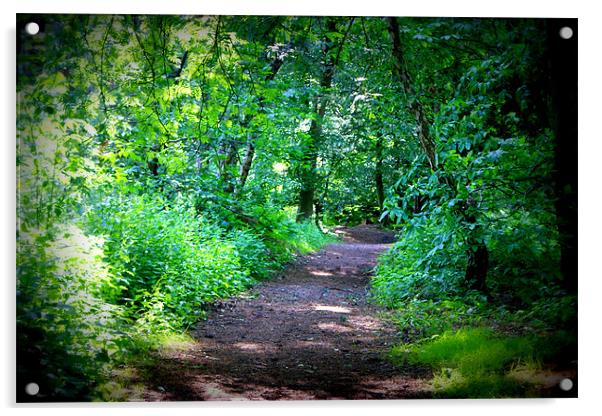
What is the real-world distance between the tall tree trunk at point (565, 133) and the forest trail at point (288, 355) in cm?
128

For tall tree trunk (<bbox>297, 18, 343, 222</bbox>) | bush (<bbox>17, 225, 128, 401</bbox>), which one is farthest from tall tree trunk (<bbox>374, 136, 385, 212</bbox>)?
bush (<bbox>17, 225, 128, 401</bbox>)

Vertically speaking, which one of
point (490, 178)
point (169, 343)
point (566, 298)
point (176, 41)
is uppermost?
point (176, 41)

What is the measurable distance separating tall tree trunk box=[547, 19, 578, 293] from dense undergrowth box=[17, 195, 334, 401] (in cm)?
272

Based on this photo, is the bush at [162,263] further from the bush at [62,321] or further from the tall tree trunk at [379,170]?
the tall tree trunk at [379,170]

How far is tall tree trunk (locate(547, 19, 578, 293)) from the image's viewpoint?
3.22m

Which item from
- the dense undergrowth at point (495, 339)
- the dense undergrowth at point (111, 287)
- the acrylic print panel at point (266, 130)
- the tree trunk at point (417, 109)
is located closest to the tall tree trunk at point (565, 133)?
the acrylic print panel at point (266, 130)

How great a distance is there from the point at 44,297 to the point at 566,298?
327 centimetres

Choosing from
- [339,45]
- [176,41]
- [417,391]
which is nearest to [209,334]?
[417,391]

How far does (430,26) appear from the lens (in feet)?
10.8

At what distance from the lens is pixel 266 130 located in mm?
4789

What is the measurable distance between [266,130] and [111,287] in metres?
2.13

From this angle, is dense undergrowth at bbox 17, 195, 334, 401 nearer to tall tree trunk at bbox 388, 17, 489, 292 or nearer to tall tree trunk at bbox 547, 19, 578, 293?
tall tree trunk at bbox 388, 17, 489, 292

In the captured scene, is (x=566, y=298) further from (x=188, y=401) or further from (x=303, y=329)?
(x=188, y=401)

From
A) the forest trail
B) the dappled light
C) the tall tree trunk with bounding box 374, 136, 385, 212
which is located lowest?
the forest trail
